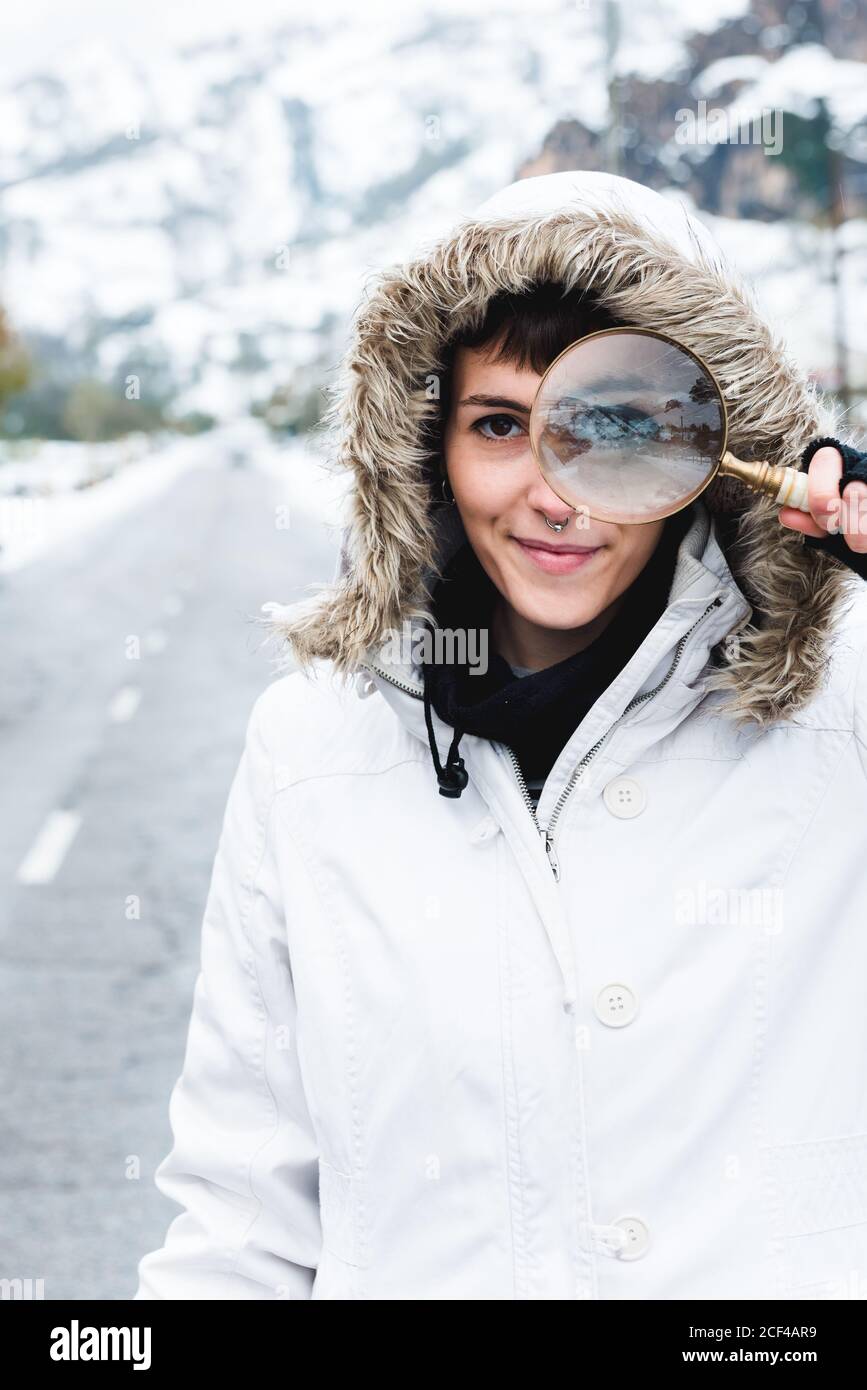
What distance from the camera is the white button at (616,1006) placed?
4.96 feet

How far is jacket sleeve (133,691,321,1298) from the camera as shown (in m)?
1.69

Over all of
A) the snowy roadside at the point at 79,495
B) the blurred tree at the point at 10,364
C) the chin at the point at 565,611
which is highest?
the blurred tree at the point at 10,364

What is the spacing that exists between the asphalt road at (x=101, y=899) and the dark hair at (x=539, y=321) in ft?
1.68

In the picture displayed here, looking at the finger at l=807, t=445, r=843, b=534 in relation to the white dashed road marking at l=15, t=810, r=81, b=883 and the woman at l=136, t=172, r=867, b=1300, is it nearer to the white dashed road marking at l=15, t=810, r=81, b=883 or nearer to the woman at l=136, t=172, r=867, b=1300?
the woman at l=136, t=172, r=867, b=1300

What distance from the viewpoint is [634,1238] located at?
149 cm

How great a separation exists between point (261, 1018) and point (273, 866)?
19 centimetres

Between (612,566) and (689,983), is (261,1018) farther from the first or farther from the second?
(612,566)

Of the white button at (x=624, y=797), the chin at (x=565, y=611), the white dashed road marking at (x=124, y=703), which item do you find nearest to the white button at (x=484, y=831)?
the white button at (x=624, y=797)

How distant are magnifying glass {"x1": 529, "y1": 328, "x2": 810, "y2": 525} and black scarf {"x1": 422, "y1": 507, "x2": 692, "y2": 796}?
0.61 feet

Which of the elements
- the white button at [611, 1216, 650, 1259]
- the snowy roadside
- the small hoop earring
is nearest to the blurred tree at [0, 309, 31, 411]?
the snowy roadside

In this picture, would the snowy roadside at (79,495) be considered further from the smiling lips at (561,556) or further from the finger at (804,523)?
the finger at (804,523)

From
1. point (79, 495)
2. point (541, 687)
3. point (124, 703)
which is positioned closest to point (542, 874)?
point (541, 687)

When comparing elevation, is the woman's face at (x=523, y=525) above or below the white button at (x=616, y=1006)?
above
